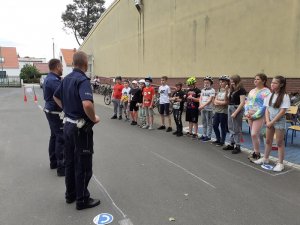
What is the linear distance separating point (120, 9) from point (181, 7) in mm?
11785

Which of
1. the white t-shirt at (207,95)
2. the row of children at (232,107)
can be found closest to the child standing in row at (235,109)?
the row of children at (232,107)

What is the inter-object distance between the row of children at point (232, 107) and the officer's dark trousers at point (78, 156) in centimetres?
357

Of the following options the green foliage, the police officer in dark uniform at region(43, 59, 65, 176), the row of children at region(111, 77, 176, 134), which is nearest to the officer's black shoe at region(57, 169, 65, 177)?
the police officer in dark uniform at region(43, 59, 65, 176)

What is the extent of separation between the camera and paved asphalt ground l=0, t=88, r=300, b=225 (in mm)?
3812

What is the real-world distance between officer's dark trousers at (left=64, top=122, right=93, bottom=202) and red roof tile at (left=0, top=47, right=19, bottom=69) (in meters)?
78.9

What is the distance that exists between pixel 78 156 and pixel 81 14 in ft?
185

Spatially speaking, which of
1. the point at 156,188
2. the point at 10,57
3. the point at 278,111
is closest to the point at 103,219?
the point at 156,188

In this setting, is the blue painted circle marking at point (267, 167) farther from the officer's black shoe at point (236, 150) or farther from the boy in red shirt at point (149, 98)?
the boy in red shirt at point (149, 98)

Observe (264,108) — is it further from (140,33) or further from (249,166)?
(140,33)

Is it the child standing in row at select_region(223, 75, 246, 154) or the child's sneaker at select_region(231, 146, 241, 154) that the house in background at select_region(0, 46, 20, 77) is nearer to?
the child standing in row at select_region(223, 75, 246, 154)

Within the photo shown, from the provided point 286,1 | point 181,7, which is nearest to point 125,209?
point 286,1

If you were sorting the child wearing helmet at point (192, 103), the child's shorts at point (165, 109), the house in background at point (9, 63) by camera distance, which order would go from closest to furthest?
1. the child wearing helmet at point (192, 103)
2. the child's shorts at point (165, 109)
3. the house in background at point (9, 63)

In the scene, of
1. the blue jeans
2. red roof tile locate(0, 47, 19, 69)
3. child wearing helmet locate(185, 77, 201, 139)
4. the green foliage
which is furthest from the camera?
red roof tile locate(0, 47, 19, 69)

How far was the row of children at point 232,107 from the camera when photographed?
5.54 metres
